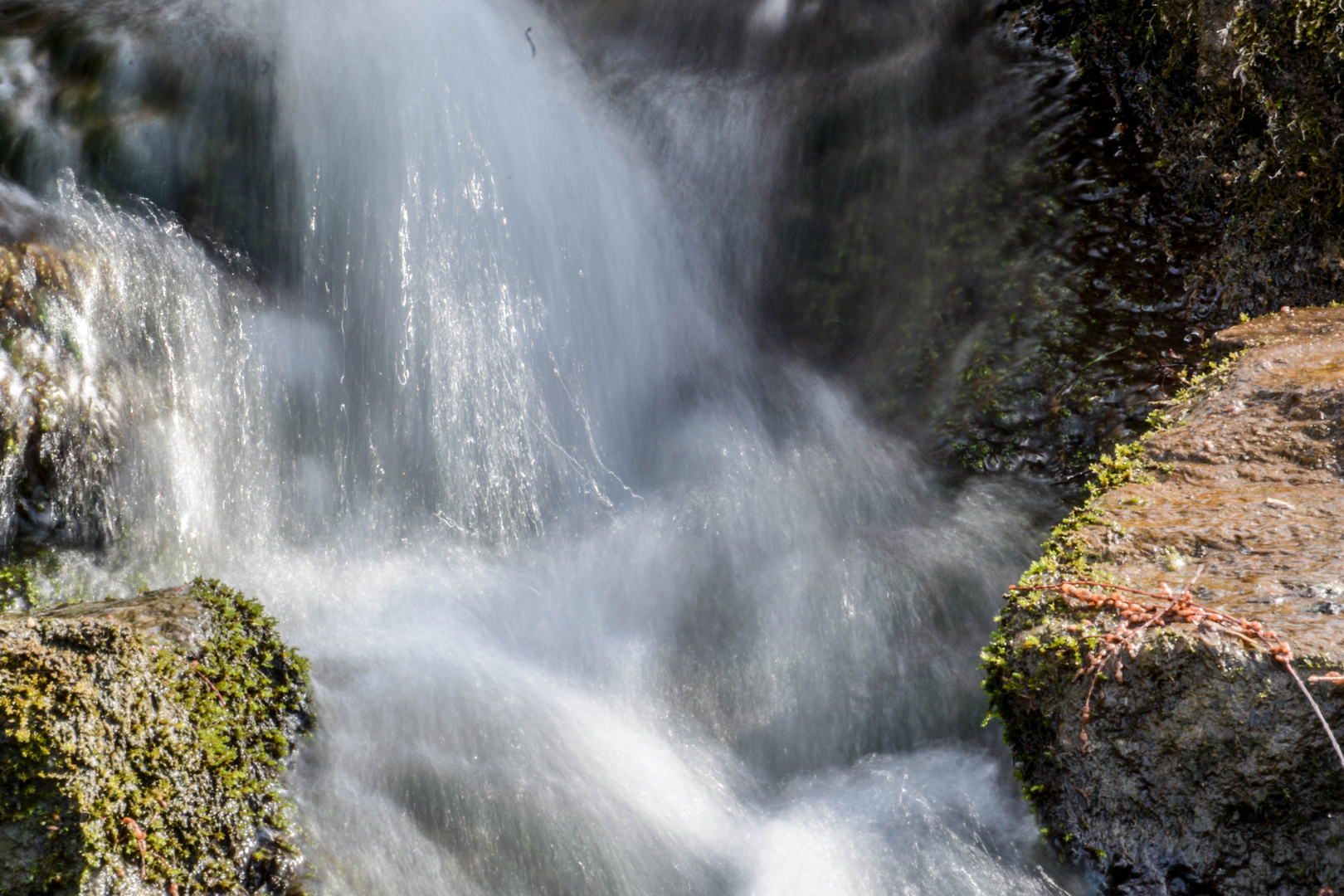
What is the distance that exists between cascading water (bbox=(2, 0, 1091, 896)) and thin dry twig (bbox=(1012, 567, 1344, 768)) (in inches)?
41.2

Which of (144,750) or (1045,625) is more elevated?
(1045,625)

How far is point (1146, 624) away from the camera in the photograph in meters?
2.71

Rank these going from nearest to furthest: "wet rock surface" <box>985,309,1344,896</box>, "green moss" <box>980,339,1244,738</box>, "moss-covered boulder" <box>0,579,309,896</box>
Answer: "wet rock surface" <box>985,309,1344,896</box>
"moss-covered boulder" <box>0,579,309,896</box>
"green moss" <box>980,339,1244,738</box>

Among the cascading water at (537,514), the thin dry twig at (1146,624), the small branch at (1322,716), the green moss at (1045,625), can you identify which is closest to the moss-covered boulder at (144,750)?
the cascading water at (537,514)

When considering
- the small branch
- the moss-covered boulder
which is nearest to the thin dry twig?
the small branch

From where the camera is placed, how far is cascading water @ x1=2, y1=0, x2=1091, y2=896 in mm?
3635

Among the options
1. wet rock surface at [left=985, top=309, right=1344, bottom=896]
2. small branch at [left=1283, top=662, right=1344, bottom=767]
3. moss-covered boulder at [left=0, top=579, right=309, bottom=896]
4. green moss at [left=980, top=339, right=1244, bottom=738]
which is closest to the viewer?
small branch at [left=1283, top=662, right=1344, bottom=767]

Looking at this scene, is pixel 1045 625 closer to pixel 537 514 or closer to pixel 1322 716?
pixel 1322 716

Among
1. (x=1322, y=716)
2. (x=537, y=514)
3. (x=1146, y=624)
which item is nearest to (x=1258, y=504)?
(x=1146, y=624)

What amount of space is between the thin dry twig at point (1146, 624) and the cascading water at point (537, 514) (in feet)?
3.43

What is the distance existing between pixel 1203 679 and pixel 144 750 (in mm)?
3366

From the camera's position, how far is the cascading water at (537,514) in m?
3.63

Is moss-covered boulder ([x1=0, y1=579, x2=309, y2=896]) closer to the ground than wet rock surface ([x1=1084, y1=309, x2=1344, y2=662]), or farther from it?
closer to the ground

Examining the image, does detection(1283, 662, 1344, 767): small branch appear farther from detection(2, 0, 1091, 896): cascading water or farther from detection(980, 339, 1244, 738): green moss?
detection(2, 0, 1091, 896): cascading water
